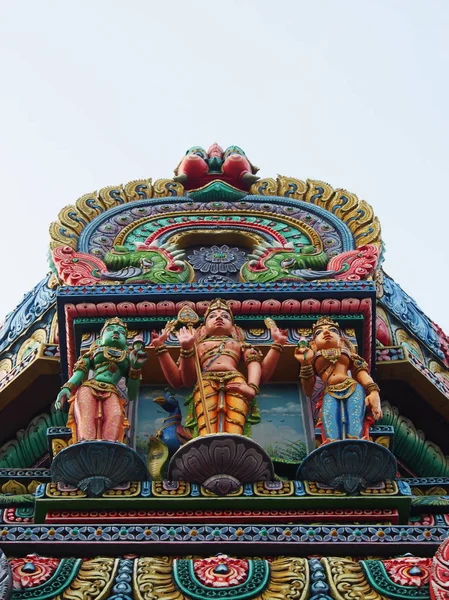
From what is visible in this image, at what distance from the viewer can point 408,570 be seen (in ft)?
32.6

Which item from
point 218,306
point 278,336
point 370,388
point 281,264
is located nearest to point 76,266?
point 281,264

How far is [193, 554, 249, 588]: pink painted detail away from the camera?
9.77m

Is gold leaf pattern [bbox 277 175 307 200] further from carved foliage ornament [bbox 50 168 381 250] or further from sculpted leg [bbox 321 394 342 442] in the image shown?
sculpted leg [bbox 321 394 342 442]

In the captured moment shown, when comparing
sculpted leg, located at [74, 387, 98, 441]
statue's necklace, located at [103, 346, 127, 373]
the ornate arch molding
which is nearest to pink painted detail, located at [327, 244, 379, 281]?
the ornate arch molding

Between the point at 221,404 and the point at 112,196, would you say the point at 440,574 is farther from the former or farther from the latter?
the point at 112,196

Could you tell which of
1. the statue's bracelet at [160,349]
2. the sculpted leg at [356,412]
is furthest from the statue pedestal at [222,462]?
the statue's bracelet at [160,349]

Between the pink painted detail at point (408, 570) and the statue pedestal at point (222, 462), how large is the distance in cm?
165

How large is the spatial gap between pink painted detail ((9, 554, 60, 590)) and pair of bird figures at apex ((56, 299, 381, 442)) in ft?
6.16

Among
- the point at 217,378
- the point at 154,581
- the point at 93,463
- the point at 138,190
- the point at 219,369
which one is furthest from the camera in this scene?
the point at 138,190

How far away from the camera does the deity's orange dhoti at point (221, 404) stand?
12.1 m

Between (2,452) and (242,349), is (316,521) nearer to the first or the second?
(242,349)

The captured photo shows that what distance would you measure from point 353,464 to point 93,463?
2.15m

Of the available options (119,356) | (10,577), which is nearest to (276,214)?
(119,356)

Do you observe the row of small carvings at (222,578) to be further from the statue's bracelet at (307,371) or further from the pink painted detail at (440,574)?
the statue's bracelet at (307,371)
